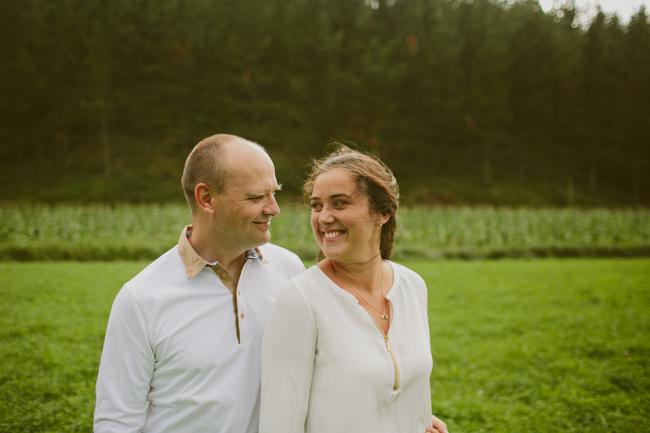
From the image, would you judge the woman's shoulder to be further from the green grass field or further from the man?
the green grass field

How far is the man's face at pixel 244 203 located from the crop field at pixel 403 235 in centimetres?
1259

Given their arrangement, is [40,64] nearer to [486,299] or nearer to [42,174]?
[42,174]

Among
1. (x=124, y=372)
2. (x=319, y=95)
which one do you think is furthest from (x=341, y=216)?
(x=319, y=95)

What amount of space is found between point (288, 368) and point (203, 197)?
3.21 feet

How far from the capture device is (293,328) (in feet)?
6.81

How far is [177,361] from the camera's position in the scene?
90.7 inches

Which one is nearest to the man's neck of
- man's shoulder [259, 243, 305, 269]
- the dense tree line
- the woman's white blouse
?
man's shoulder [259, 243, 305, 269]

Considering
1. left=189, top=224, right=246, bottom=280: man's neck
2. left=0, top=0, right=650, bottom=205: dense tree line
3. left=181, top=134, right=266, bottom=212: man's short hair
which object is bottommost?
left=189, top=224, right=246, bottom=280: man's neck

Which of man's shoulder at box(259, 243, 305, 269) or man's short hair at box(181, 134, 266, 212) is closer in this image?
man's short hair at box(181, 134, 266, 212)

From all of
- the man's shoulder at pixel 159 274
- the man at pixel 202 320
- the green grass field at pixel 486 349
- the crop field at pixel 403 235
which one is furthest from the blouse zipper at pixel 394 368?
the crop field at pixel 403 235

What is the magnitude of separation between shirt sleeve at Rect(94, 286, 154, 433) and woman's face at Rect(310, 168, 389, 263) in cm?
91

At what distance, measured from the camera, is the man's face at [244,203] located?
2.50 metres

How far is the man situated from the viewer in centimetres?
228

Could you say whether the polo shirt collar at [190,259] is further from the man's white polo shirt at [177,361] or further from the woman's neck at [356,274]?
the woman's neck at [356,274]
